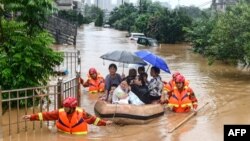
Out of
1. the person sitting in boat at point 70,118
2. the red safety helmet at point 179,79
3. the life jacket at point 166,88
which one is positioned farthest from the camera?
the life jacket at point 166,88

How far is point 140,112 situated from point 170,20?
39826 millimetres

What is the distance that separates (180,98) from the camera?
11.9 metres

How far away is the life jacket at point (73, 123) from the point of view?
348 inches

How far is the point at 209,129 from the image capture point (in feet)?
34.5

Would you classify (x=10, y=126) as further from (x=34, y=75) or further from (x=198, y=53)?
(x=198, y=53)

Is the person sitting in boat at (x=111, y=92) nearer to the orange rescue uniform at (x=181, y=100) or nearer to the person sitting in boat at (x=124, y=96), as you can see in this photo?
the person sitting in boat at (x=124, y=96)

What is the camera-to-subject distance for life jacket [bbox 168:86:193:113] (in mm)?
11859

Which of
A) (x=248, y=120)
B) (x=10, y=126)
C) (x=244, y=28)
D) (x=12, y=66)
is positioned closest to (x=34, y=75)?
(x=12, y=66)

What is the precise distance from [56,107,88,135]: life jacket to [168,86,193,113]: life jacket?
3.47m

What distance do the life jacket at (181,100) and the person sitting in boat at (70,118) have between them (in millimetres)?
3369

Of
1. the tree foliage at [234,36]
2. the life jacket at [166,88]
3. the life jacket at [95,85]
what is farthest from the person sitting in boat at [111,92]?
the tree foliage at [234,36]

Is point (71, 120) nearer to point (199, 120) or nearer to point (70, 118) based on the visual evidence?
point (70, 118)

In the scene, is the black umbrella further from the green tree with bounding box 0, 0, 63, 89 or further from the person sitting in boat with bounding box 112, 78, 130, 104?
the green tree with bounding box 0, 0, 63, 89

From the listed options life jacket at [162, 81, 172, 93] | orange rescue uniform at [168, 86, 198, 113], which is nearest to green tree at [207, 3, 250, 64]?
life jacket at [162, 81, 172, 93]
